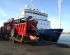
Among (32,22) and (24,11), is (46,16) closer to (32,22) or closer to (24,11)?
(24,11)

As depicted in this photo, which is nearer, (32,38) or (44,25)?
(32,38)

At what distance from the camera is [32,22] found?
1372 cm

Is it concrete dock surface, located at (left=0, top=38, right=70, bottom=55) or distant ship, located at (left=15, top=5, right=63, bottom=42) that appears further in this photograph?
distant ship, located at (left=15, top=5, right=63, bottom=42)

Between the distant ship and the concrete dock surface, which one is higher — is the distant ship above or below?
above

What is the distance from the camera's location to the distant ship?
1950 cm

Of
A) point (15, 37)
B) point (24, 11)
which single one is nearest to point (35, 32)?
Result: point (15, 37)

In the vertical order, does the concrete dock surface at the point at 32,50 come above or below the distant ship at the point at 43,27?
below

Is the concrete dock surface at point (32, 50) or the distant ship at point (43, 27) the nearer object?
the concrete dock surface at point (32, 50)

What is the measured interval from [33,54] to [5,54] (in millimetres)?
1977

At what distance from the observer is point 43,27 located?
23.4 m

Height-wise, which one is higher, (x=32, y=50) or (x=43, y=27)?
(x=43, y=27)

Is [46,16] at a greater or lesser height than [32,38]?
greater

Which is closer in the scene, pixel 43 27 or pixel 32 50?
pixel 32 50

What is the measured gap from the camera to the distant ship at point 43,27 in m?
19.5
